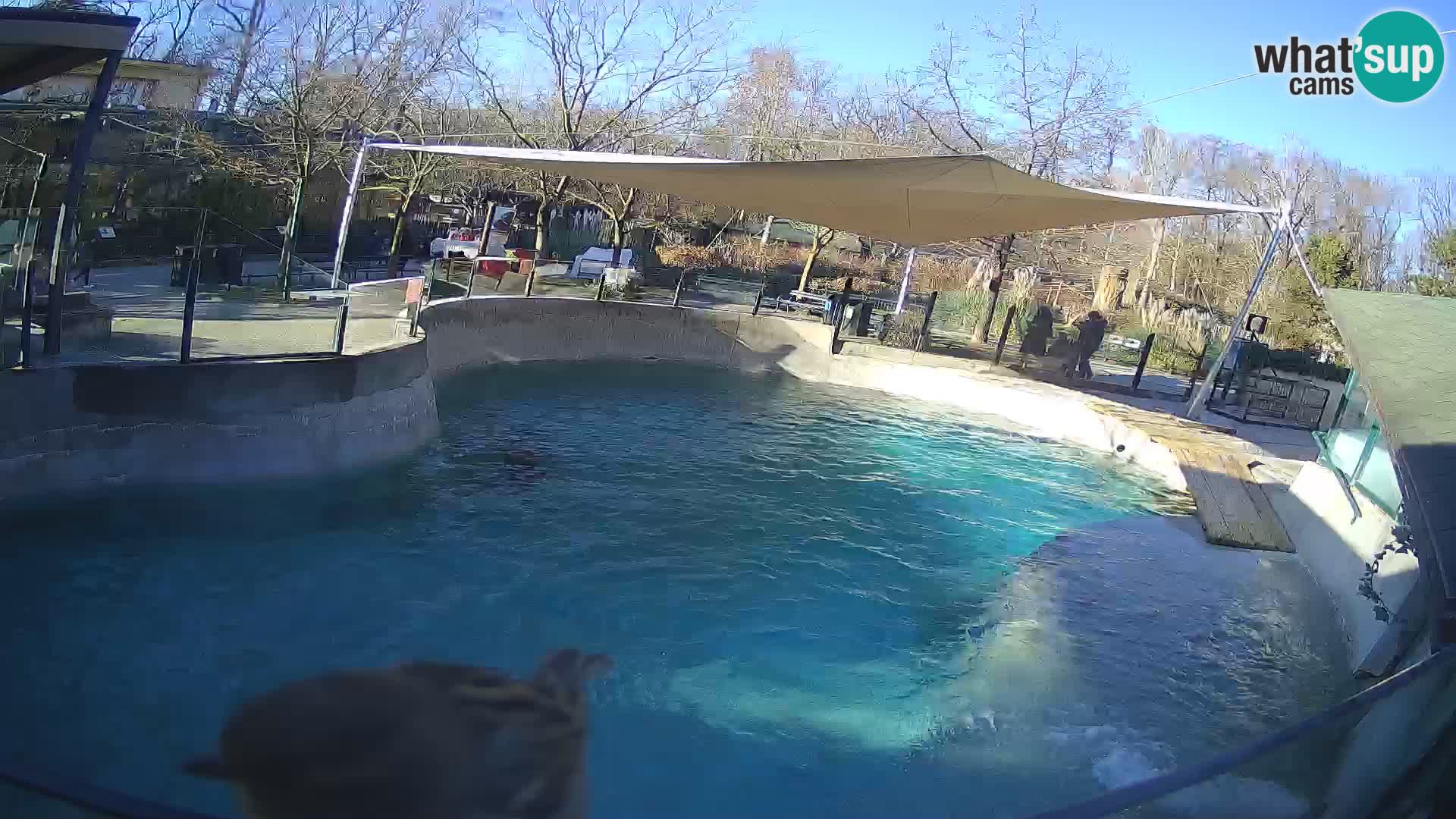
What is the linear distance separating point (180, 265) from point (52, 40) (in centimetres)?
332

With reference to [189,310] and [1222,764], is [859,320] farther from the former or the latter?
[1222,764]

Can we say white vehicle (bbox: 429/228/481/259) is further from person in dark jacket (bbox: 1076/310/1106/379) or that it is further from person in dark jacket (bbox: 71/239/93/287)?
person in dark jacket (bbox: 1076/310/1106/379)

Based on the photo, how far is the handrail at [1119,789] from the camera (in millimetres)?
1582

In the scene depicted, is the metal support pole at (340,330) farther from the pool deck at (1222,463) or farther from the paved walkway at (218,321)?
the pool deck at (1222,463)

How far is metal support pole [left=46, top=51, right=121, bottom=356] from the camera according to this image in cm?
695

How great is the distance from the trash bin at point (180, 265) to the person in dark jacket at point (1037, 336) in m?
11.8

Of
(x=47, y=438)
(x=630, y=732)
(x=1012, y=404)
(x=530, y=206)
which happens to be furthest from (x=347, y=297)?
(x=530, y=206)

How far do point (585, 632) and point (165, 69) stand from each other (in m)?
16.5

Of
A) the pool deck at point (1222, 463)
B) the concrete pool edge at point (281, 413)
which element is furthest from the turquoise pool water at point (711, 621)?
the pool deck at point (1222, 463)

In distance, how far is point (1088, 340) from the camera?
48.3 feet

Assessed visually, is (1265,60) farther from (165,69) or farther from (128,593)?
(165,69)

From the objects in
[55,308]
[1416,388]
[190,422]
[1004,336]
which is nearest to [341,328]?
[190,422]

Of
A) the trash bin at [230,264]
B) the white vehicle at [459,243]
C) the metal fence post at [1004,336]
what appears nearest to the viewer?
the trash bin at [230,264]

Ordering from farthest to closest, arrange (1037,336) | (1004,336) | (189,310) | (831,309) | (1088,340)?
1. (831,309)
2. (1037,336)
3. (1004,336)
4. (1088,340)
5. (189,310)
